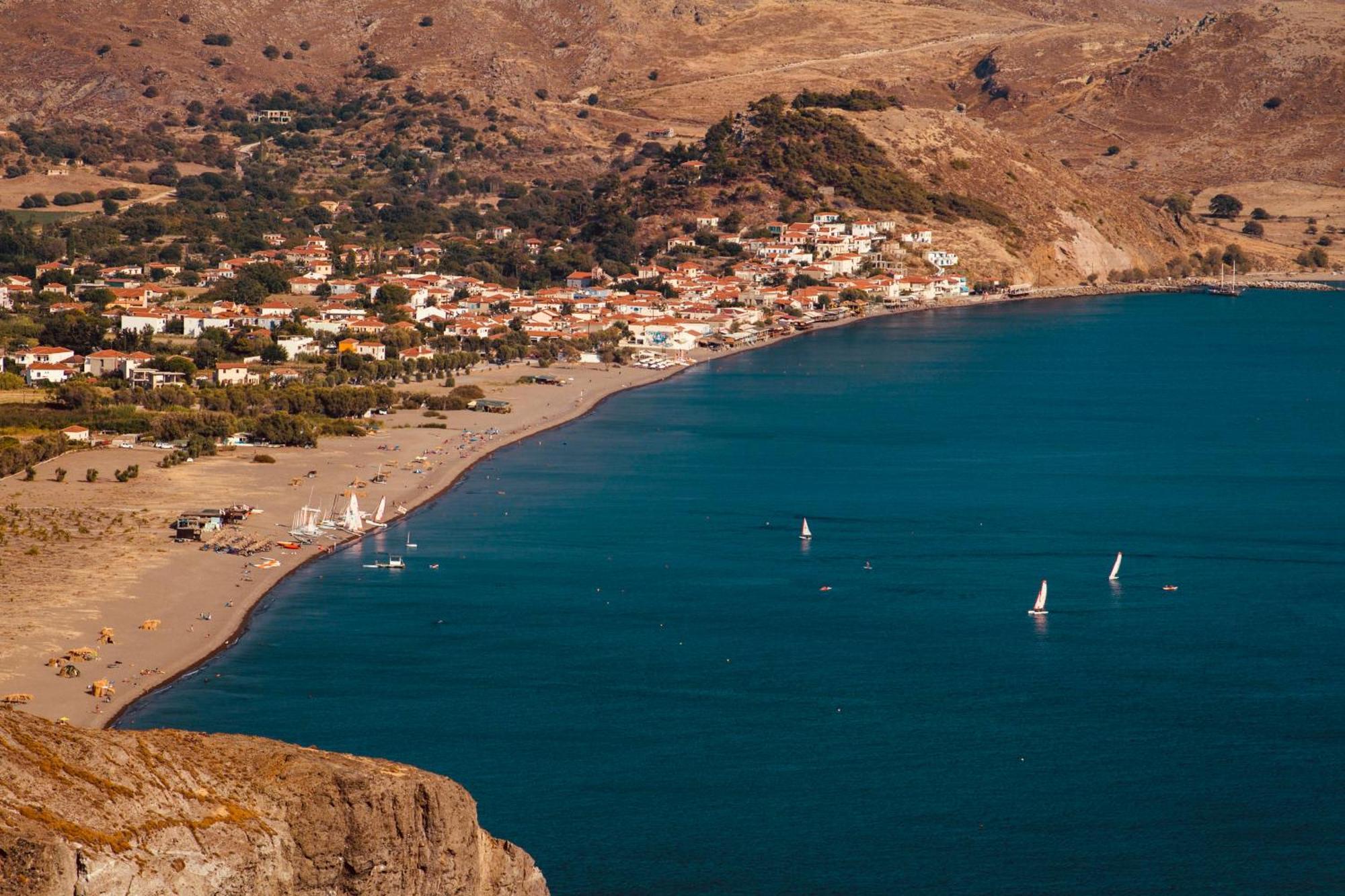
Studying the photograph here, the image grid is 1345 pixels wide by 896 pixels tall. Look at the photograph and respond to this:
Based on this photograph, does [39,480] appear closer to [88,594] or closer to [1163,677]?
[88,594]

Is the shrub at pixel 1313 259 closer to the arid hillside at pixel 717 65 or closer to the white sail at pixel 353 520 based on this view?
the arid hillside at pixel 717 65

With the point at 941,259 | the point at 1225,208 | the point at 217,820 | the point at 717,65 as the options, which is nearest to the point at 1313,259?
the point at 1225,208

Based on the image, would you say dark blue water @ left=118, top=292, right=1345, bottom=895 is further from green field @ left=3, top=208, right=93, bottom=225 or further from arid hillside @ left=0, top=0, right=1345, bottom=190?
arid hillside @ left=0, top=0, right=1345, bottom=190

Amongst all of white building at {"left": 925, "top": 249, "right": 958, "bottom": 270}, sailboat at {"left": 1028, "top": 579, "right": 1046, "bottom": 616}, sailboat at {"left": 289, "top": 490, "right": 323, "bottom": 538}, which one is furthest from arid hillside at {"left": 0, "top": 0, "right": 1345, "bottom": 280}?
sailboat at {"left": 1028, "top": 579, "right": 1046, "bottom": 616}

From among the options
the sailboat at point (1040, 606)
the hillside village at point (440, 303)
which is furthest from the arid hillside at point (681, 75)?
the sailboat at point (1040, 606)

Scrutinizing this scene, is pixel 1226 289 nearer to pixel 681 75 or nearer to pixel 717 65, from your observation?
pixel 681 75
